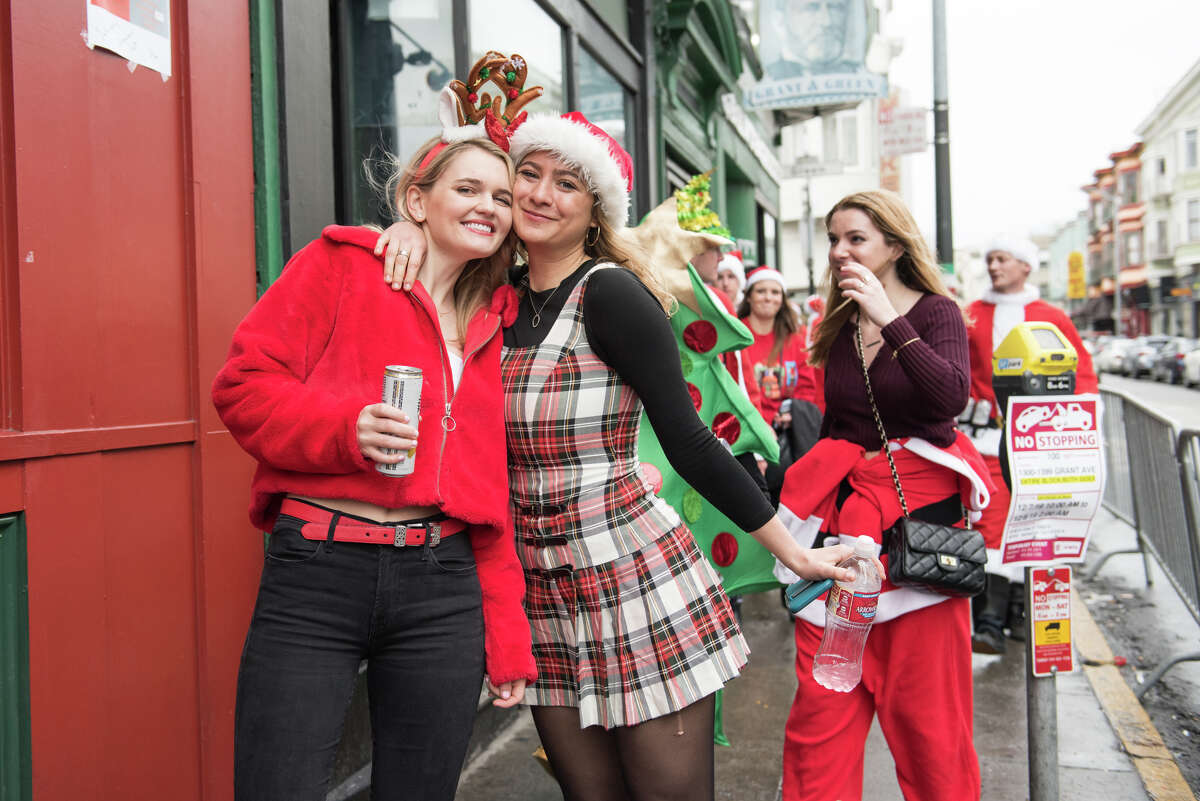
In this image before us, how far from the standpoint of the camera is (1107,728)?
4262 millimetres

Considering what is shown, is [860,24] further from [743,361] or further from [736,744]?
[736,744]

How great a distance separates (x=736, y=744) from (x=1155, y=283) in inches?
2595

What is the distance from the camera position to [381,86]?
410 cm

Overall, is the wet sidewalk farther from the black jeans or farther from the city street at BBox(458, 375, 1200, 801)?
the black jeans

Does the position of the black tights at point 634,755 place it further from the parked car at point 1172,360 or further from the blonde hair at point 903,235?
the parked car at point 1172,360

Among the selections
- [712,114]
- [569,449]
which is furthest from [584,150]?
[712,114]

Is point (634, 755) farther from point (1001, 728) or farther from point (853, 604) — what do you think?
point (1001, 728)

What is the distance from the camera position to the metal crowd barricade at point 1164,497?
16.1 feet

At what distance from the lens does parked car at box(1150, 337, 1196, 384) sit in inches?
1174

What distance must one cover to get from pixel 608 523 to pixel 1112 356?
43.9 metres

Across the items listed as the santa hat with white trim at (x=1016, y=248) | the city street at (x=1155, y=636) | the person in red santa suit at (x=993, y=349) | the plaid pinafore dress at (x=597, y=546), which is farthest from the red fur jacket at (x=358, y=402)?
the santa hat with white trim at (x=1016, y=248)

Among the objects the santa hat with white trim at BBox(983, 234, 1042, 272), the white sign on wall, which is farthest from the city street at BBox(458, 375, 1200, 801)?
the white sign on wall

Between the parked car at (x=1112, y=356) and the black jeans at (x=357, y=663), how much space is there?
4249 cm

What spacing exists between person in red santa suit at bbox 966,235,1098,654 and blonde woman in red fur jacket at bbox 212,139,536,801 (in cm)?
403
